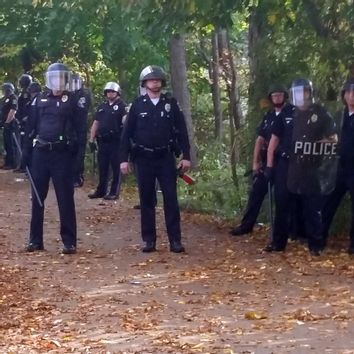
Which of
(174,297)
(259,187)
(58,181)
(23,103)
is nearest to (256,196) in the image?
(259,187)

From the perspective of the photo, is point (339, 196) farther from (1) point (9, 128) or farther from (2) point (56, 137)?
(1) point (9, 128)

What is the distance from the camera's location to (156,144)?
11.9 m

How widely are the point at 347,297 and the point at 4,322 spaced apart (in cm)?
308

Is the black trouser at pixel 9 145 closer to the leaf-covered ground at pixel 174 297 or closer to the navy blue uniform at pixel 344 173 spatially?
the leaf-covered ground at pixel 174 297

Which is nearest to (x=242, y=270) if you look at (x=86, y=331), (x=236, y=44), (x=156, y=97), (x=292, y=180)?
(x=292, y=180)

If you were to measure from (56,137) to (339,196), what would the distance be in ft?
10.9

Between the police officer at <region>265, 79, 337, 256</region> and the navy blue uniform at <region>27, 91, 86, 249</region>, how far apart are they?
2319 millimetres

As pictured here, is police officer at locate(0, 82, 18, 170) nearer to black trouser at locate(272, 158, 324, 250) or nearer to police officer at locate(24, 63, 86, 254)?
police officer at locate(24, 63, 86, 254)

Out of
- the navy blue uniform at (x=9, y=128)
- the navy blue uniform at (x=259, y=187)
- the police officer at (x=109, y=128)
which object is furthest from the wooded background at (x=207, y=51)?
the navy blue uniform at (x=9, y=128)

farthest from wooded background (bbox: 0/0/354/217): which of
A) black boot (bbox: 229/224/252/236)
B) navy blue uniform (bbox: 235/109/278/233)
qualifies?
black boot (bbox: 229/224/252/236)

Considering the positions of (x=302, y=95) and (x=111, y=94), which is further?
(x=111, y=94)

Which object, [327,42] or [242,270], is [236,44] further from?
[242,270]

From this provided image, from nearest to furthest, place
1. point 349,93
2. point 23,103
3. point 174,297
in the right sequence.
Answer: point 174,297
point 349,93
point 23,103

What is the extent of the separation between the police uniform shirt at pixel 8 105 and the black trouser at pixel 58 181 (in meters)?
11.2
